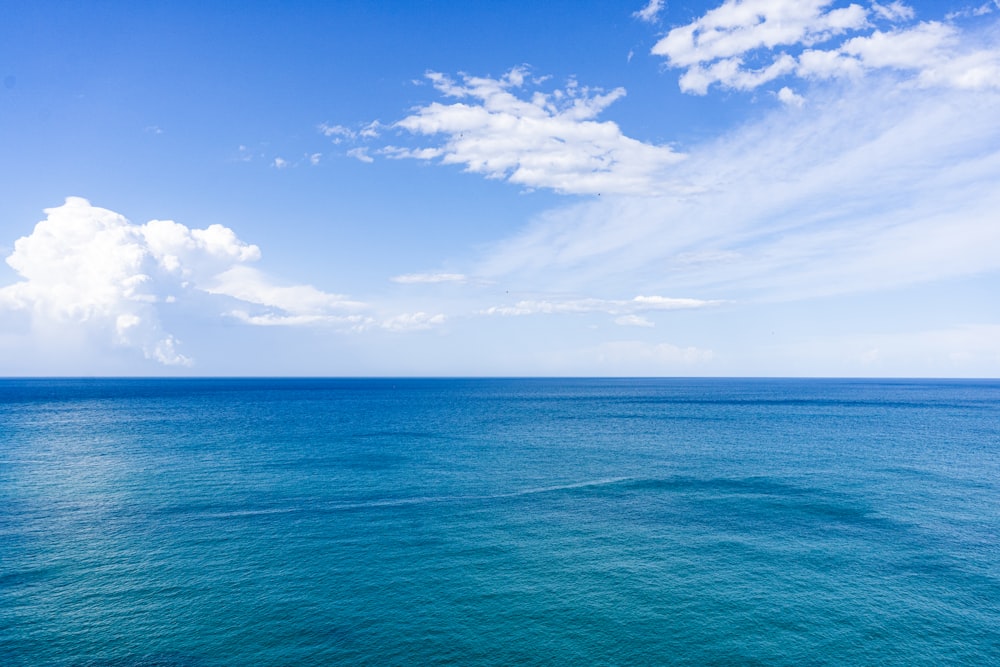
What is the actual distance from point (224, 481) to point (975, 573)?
83.1m

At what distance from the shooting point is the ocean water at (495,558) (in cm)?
3681

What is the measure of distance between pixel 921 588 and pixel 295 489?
65.9 metres

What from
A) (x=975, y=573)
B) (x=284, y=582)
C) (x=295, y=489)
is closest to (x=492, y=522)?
(x=284, y=582)

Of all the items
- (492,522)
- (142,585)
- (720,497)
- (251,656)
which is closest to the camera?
(251,656)

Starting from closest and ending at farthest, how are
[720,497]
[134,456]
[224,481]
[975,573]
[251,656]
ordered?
1. [251,656]
2. [975,573]
3. [720,497]
4. [224,481]
5. [134,456]

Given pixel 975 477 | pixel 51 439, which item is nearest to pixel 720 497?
pixel 975 477

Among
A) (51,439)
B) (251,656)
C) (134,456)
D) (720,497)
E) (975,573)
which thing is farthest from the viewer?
(51,439)

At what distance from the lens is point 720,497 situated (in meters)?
70.4

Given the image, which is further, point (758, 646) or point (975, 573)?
point (975, 573)

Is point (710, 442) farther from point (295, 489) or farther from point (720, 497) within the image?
point (295, 489)

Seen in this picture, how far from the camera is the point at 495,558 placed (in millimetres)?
49844

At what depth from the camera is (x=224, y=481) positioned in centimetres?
7694

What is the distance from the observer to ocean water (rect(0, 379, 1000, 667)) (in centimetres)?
3681

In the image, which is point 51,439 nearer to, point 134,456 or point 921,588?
point 134,456
